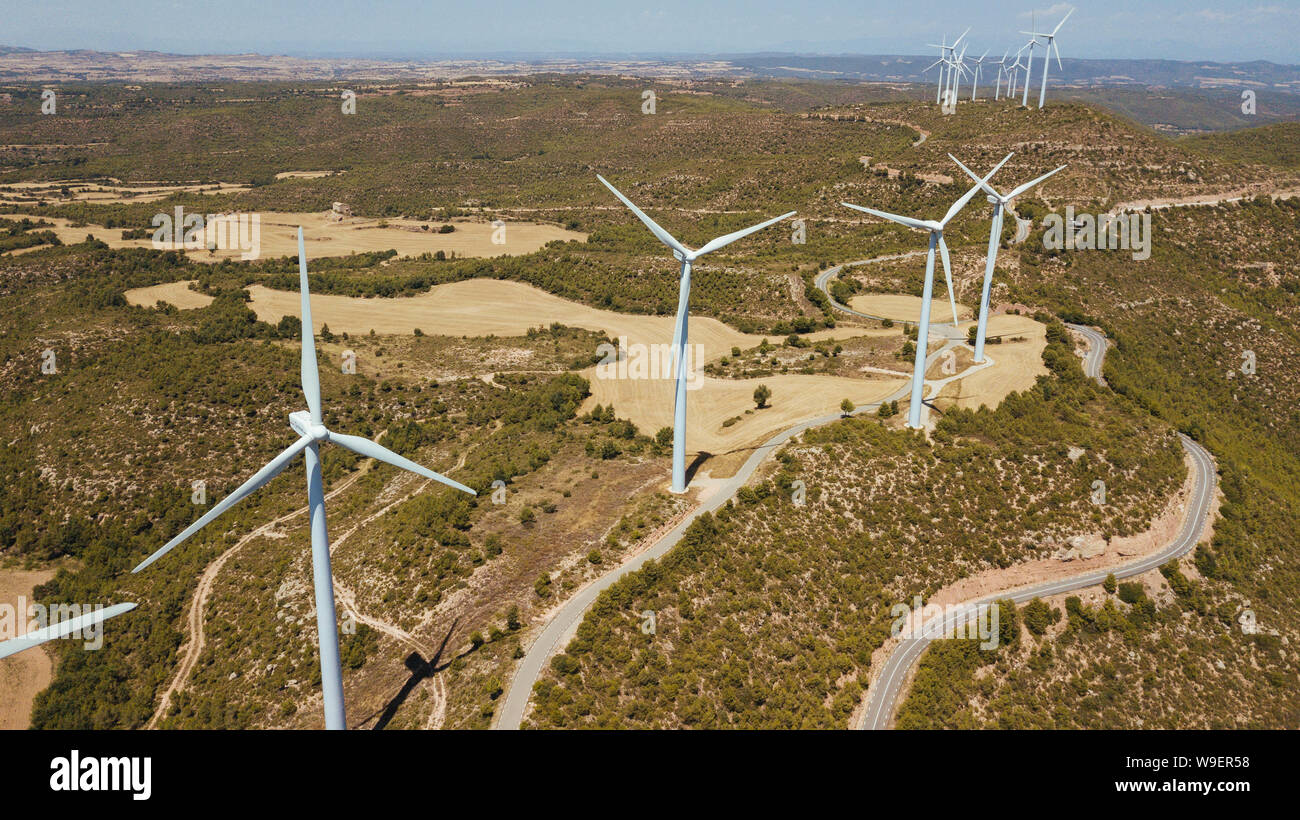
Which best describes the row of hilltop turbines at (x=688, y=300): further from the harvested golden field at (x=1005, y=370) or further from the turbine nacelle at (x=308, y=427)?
the turbine nacelle at (x=308, y=427)

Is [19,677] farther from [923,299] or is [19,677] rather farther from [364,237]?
[364,237]

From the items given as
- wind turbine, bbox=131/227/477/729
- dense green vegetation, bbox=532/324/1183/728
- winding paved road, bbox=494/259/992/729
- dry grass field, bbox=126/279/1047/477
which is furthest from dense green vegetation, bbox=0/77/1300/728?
wind turbine, bbox=131/227/477/729

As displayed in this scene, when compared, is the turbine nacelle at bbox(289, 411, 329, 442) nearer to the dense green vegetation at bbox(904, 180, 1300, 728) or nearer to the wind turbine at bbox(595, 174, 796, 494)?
the wind turbine at bbox(595, 174, 796, 494)

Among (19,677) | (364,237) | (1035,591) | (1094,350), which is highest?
(364,237)

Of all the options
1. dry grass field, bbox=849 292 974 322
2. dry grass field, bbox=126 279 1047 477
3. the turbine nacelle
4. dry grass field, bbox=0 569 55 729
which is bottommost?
dry grass field, bbox=0 569 55 729

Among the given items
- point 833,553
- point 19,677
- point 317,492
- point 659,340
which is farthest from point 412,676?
point 659,340

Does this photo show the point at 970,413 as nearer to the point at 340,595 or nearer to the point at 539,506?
the point at 539,506

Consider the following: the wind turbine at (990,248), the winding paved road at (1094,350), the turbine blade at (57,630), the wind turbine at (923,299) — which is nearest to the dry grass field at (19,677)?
the turbine blade at (57,630)

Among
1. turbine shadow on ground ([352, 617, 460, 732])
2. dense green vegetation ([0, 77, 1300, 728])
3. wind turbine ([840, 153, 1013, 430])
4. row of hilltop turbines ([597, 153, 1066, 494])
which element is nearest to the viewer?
turbine shadow on ground ([352, 617, 460, 732])
